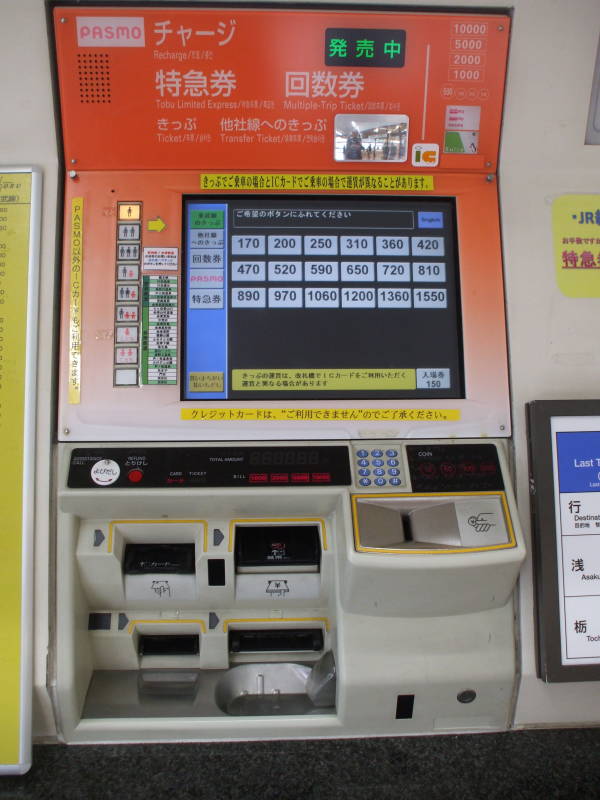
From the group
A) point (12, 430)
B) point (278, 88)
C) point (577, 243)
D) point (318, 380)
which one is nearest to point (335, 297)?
point (318, 380)

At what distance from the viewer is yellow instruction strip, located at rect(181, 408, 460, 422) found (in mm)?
1451

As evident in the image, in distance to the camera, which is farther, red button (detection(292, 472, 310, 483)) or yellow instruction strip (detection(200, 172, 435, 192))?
yellow instruction strip (detection(200, 172, 435, 192))

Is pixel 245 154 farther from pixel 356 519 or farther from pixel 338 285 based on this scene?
pixel 356 519

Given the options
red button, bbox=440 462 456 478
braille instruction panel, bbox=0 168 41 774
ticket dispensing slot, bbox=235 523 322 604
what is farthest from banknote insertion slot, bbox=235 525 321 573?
braille instruction panel, bbox=0 168 41 774

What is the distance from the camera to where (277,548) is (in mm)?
1475

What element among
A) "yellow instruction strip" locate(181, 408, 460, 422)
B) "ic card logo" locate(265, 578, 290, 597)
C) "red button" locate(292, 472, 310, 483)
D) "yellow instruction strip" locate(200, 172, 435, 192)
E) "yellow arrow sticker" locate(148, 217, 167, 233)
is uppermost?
"yellow instruction strip" locate(200, 172, 435, 192)

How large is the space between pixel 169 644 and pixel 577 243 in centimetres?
151

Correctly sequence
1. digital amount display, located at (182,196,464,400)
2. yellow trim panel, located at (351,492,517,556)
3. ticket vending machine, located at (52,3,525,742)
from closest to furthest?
yellow trim panel, located at (351,492,517,556) < ticket vending machine, located at (52,3,525,742) < digital amount display, located at (182,196,464,400)

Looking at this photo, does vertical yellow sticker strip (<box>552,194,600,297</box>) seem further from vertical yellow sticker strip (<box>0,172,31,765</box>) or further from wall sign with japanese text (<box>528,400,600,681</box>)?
vertical yellow sticker strip (<box>0,172,31,765</box>)

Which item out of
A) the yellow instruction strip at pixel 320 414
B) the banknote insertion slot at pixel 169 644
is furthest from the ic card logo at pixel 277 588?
the yellow instruction strip at pixel 320 414

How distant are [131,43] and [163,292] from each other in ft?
2.09

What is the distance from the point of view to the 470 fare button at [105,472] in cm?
138

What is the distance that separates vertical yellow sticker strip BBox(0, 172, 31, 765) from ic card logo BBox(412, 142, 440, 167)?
1011 mm

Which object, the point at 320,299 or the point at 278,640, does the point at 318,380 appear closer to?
the point at 320,299
